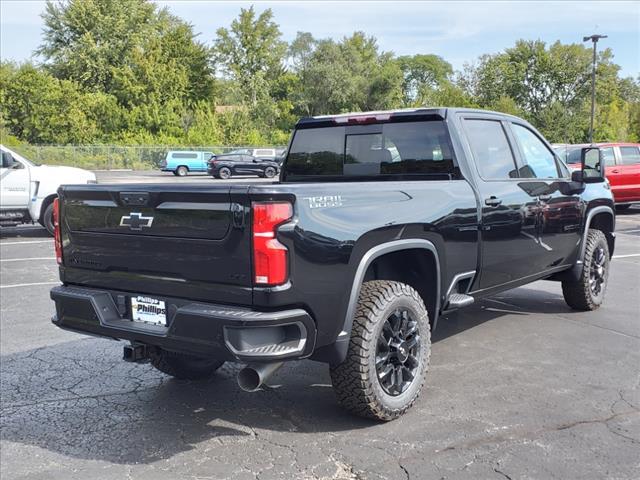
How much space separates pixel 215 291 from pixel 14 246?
10382mm

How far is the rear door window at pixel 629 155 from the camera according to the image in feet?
54.7

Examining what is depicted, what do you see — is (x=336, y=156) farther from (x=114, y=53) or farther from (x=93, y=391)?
(x=114, y=53)

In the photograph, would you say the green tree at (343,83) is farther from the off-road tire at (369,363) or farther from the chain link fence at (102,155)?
the off-road tire at (369,363)

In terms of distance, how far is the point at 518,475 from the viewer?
10.9 feet

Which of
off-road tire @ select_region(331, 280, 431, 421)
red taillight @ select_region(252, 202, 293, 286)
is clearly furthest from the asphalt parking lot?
red taillight @ select_region(252, 202, 293, 286)

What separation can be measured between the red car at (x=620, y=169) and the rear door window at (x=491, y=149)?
11635 millimetres

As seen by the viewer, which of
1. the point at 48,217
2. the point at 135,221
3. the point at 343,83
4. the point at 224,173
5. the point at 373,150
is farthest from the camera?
the point at 343,83

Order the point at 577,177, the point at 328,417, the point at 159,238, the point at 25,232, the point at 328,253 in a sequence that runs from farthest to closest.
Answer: the point at 25,232 < the point at 577,177 < the point at 328,417 < the point at 159,238 < the point at 328,253

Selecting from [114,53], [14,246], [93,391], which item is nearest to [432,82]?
[114,53]

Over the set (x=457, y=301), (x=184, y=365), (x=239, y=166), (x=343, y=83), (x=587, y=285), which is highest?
(x=343, y=83)

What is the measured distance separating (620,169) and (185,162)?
30409mm

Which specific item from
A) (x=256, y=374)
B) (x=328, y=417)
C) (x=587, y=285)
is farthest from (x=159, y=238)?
(x=587, y=285)

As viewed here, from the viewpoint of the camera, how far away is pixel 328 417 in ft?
13.5

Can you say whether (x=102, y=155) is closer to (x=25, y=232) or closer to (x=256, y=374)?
(x=25, y=232)
